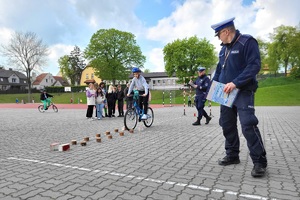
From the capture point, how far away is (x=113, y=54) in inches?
2285

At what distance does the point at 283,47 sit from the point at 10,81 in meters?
85.0

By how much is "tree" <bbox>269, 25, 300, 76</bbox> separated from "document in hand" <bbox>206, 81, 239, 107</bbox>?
5993cm

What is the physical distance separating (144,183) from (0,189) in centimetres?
194

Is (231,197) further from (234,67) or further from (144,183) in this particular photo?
(234,67)

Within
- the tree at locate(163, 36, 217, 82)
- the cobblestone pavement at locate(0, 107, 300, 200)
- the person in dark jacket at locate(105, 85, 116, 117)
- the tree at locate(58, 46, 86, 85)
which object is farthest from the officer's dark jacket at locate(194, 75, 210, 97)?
the tree at locate(58, 46, 86, 85)

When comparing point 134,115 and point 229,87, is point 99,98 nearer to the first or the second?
point 134,115

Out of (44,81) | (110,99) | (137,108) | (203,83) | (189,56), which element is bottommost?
(137,108)

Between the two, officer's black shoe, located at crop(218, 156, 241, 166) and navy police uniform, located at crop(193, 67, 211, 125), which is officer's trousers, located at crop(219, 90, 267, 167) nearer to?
officer's black shoe, located at crop(218, 156, 241, 166)

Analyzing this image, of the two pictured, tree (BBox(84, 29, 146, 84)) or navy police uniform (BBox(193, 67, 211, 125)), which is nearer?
navy police uniform (BBox(193, 67, 211, 125))

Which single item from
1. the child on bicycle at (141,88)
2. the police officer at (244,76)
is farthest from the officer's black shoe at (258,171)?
the child on bicycle at (141,88)

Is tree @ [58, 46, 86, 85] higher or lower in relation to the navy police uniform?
higher

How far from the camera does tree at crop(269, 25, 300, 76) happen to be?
56.8 meters

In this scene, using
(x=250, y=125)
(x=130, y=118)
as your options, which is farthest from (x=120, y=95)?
(x=250, y=125)

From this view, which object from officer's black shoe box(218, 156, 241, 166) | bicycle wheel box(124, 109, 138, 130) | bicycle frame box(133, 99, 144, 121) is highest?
bicycle frame box(133, 99, 144, 121)
